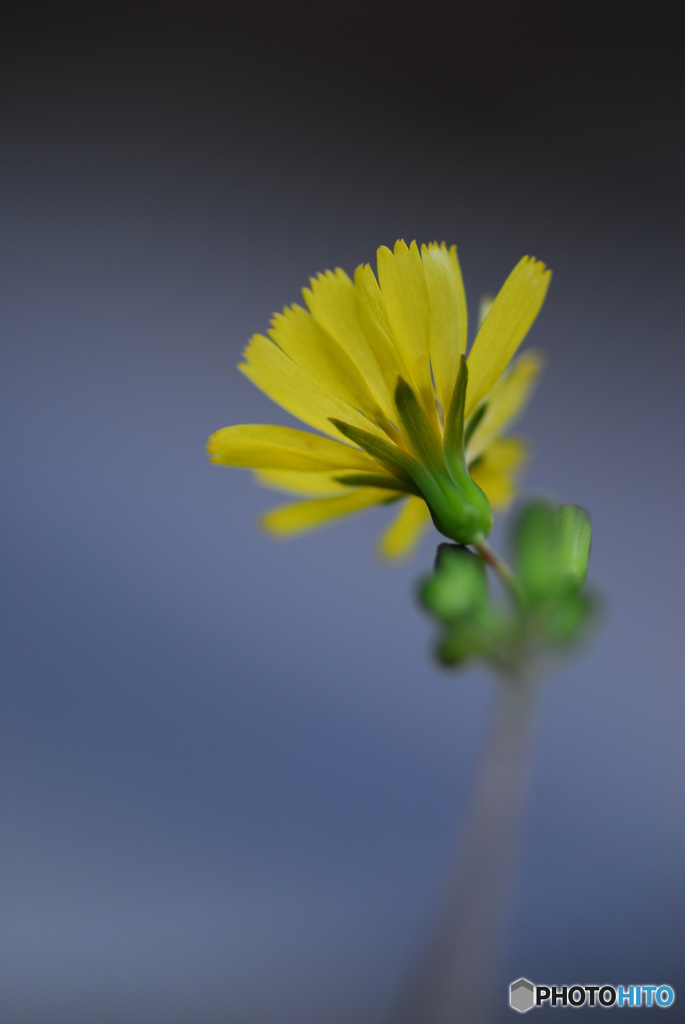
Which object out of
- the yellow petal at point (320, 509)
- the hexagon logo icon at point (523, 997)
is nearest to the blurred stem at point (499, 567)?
the yellow petal at point (320, 509)

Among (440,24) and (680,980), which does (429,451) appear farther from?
(440,24)

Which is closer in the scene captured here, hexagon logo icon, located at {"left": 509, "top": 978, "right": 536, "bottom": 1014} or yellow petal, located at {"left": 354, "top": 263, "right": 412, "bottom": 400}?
yellow petal, located at {"left": 354, "top": 263, "right": 412, "bottom": 400}

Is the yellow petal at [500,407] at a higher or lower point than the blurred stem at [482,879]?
higher

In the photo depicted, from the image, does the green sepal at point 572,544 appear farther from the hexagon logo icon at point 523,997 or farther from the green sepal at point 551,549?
the hexagon logo icon at point 523,997

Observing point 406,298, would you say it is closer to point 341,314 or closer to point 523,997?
point 341,314

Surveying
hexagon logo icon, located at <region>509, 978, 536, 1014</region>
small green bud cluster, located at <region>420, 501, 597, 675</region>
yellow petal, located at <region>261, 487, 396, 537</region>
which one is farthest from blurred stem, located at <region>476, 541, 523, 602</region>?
hexagon logo icon, located at <region>509, 978, 536, 1014</region>

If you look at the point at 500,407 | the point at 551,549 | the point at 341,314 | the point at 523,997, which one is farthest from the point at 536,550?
the point at 523,997

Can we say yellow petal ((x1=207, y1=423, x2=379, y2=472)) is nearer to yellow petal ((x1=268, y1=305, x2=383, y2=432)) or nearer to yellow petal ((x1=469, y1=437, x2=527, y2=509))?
yellow petal ((x1=268, y1=305, x2=383, y2=432))
